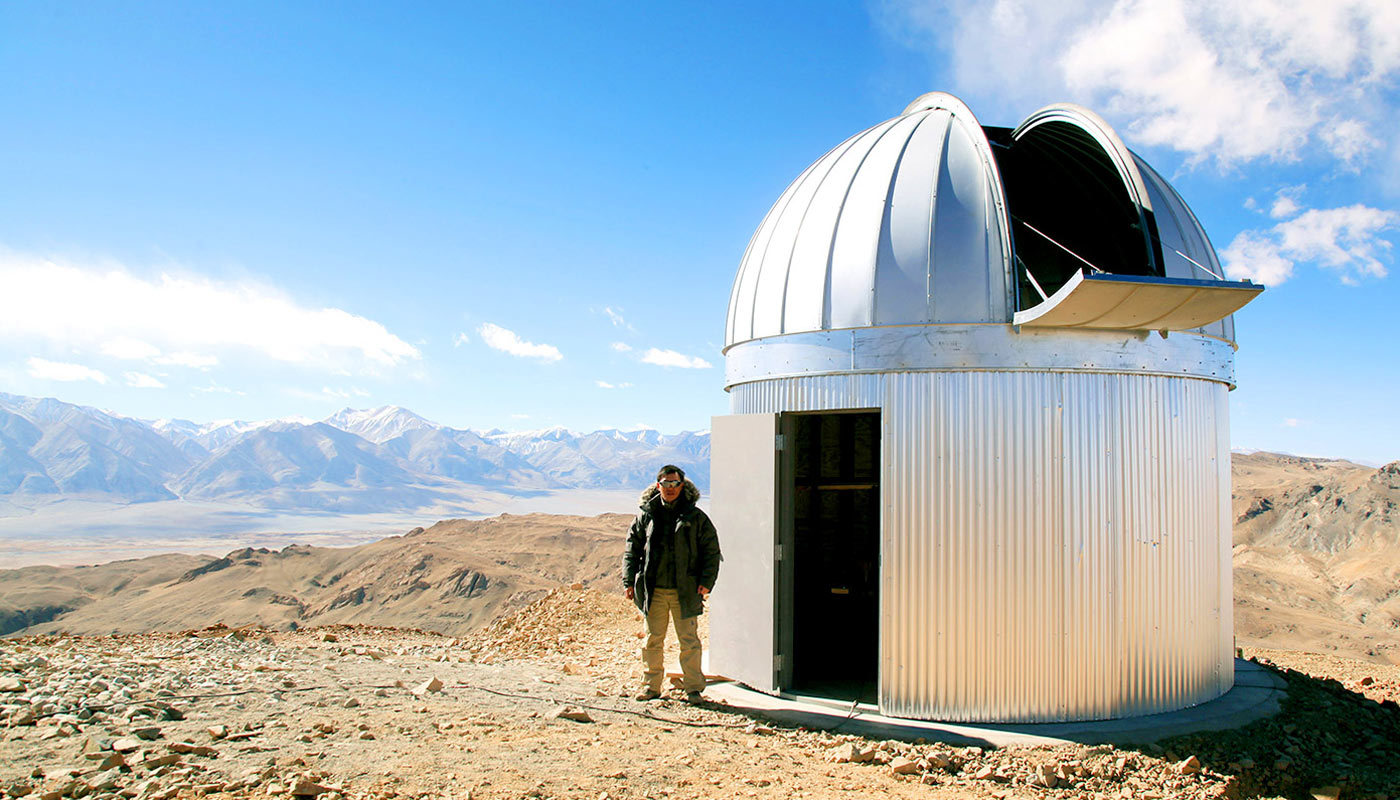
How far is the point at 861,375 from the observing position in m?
6.74

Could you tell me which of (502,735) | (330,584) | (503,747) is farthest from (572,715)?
(330,584)

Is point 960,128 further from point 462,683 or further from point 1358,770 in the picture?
point 462,683

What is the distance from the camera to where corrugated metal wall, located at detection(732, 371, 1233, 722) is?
630cm

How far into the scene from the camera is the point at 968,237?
6.58 meters

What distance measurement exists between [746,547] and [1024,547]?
97.2 inches

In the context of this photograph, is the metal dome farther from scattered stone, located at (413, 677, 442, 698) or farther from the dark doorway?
scattered stone, located at (413, 677, 442, 698)

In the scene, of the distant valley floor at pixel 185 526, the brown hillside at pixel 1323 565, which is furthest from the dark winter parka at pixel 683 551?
the distant valley floor at pixel 185 526

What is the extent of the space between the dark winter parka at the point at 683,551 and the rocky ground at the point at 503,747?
3.10 ft

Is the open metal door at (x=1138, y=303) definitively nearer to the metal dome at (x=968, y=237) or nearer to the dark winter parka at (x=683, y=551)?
the metal dome at (x=968, y=237)

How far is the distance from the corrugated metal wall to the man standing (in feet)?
5.11

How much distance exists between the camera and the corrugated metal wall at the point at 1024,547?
6.30 m

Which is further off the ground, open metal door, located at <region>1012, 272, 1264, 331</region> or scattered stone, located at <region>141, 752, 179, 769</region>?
open metal door, located at <region>1012, 272, 1264, 331</region>

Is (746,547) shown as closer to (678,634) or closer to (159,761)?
(678,634)

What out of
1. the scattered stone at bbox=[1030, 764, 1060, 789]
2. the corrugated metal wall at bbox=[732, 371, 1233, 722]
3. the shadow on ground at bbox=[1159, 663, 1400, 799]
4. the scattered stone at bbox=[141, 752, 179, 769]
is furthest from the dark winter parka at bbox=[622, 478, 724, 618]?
the shadow on ground at bbox=[1159, 663, 1400, 799]
